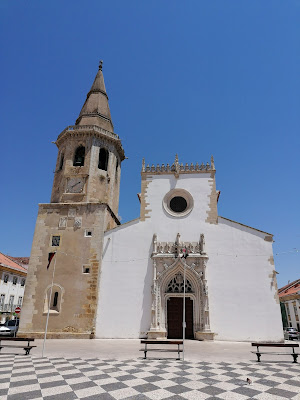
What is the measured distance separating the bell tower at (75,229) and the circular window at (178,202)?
4.75 meters

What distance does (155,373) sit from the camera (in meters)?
7.39

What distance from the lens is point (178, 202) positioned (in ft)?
68.2

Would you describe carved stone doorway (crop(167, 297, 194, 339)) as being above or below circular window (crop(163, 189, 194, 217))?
below

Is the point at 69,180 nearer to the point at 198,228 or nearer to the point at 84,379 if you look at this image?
the point at 198,228

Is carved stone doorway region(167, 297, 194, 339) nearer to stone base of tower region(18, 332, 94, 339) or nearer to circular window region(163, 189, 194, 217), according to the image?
stone base of tower region(18, 332, 94, 339)

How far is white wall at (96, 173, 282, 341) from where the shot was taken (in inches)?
660

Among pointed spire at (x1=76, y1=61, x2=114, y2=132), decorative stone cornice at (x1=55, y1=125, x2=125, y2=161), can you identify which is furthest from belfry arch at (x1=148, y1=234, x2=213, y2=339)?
pointed spire at (x1=76, y1=61, x2=114, y2=132)

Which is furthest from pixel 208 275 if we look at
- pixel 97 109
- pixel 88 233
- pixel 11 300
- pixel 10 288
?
pixel 11 300

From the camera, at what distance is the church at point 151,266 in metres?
17.0

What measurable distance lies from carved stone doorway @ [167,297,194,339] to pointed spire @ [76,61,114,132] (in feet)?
53.4

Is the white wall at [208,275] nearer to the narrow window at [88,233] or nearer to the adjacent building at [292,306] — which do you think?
the narrow window at [88,233]

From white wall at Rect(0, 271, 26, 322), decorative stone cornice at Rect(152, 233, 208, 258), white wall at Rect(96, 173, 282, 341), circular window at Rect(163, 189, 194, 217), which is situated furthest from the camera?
white wall at Rect(0, 271, 26, 322)

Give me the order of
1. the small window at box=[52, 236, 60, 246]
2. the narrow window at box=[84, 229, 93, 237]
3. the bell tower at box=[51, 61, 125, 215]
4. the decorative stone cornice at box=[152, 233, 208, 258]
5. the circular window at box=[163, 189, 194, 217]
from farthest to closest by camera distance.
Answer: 1. the bell tower at box=[51, 61, 125, 215]
2. the circular window at box=[163, 189, 194, 217]
3. the narrow window at box=[84, 229, 93, 237]
4. the small window at box=[52, 236, 60, 246]
5. the decorative stone cornice at box=[152, 233, 208, 258]

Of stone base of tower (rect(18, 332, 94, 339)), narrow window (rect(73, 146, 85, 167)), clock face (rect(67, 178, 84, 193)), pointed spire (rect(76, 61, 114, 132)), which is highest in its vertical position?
pointed spire (rect(76, 61, 114, 132))
